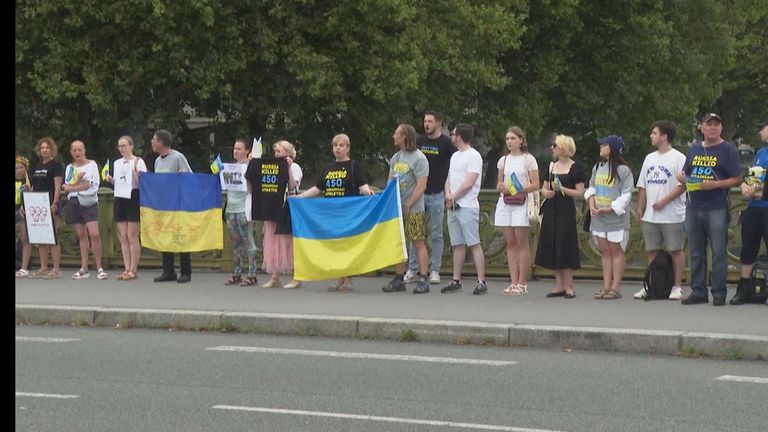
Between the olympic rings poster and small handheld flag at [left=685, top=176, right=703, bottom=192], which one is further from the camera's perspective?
the olympic rings poster

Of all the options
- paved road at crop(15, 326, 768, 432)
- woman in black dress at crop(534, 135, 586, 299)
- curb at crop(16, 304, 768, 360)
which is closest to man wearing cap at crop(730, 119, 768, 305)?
woman in black dress at crop(534, 135, 586, 299)

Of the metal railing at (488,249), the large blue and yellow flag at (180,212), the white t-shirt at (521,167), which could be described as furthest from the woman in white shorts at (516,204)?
the large blue and yellow flag at (180,212)

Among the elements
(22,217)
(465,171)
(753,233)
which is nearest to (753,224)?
(753,233)

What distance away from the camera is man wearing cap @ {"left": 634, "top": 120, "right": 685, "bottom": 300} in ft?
46.5

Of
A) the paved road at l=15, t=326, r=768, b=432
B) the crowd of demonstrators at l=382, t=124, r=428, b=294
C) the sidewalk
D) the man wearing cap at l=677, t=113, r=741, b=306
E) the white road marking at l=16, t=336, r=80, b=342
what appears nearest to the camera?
the paved road at l=15, t=326, r=768, b=432

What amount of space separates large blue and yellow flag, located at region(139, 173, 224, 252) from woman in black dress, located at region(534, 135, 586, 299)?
470 centimetres

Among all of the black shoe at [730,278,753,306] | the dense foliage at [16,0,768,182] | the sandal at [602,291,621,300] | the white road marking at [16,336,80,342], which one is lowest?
the white road marking at [16,336,80,342]

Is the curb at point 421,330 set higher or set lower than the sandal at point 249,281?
lower

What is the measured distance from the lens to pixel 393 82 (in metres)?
35.8

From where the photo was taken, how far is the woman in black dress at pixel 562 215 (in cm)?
1465

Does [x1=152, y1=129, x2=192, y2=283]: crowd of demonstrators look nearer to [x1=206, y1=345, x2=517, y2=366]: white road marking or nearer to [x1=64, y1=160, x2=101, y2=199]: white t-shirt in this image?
[x1=64, y1=160, x2=101, y2=199]: white t-shirt

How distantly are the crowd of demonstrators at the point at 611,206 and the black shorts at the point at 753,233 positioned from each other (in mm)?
1270

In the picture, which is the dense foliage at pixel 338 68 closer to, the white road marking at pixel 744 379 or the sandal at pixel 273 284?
the sandal at pixel 273 284

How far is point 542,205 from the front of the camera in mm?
14930
